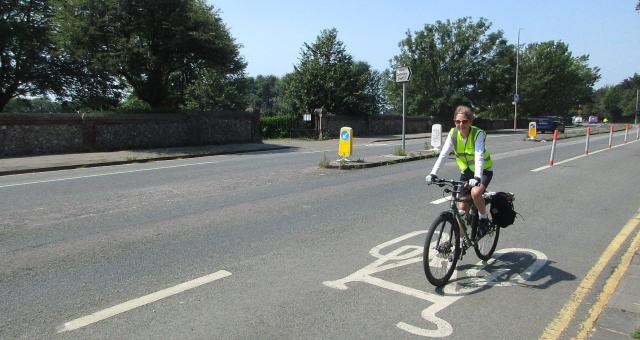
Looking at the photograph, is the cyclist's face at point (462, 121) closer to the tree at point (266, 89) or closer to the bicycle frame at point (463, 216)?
the bicycle frame at point (463, 216)

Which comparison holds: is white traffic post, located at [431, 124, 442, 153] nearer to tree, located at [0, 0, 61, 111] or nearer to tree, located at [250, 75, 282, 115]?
tree, located at [0, 0, 61, 111]

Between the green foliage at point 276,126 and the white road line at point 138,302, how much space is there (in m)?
25.7

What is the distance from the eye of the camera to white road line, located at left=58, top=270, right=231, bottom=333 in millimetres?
3805

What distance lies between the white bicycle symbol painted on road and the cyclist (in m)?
0.56

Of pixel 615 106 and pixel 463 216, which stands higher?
pixel 615 106

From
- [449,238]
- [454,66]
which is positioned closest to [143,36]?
[449,238]

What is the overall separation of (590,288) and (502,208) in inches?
44.5

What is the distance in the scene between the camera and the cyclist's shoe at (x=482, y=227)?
17.4ft

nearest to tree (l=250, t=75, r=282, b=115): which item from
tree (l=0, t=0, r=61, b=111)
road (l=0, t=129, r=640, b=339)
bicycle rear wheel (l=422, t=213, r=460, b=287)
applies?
tree (l=0, t=0, r=61, b=111)

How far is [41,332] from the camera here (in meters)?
3.65

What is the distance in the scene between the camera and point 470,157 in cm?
527

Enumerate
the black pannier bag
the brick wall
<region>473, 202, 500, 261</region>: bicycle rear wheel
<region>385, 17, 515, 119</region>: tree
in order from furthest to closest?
<region>385, 17, 515, 119</region>: tree → the brick wall → <region>473, 202, 500, 261</region>: bicycle rear wheel → the black pannier bag

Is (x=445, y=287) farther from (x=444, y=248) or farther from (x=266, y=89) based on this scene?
(x=266, y=89)

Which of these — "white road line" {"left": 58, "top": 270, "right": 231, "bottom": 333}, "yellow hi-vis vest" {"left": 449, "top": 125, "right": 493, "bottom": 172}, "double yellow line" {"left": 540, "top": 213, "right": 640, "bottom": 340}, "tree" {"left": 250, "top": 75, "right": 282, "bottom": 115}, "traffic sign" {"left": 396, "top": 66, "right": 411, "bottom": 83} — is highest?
"tree" {"left": 250, "top": 75, "right": 282, "bottom": 115}
